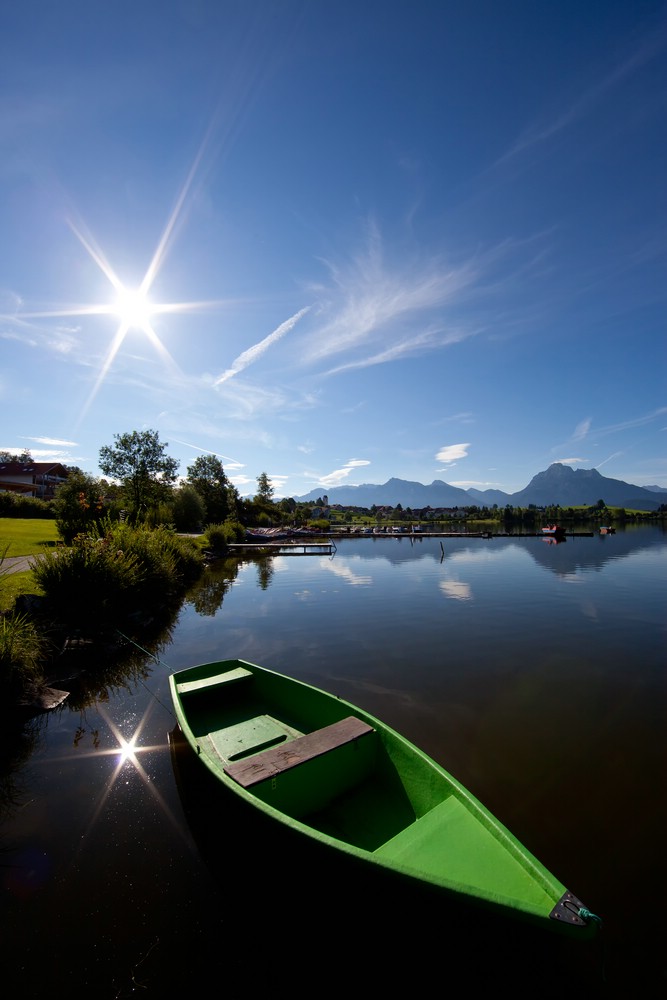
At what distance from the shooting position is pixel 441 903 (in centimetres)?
344

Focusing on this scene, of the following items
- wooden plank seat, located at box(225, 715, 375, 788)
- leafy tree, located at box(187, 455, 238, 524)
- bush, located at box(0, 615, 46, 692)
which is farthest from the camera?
leafy tree, located at box(187, 455, 238, 524)

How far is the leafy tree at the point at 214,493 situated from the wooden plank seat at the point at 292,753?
6148 centimetres

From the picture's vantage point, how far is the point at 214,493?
249ft

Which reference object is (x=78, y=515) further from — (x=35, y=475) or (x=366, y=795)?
(x=35, y=475)

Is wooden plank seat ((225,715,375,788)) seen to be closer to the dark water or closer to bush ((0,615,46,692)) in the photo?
the dark water

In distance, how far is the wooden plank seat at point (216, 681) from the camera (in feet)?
27.9

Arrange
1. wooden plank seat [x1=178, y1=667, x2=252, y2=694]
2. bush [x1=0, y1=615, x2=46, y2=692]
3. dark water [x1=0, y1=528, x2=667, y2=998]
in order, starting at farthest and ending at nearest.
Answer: bush [x1=0, y1=615, x2=46, y2=692]
wooden plank seat [x1=178, y1=667, x2=252, y2=694]
dark water [x1=0, y1=528, x2=667, y2=998]

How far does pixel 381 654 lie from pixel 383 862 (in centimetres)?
1046

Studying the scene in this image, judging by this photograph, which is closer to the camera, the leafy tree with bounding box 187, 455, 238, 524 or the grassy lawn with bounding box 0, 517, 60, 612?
the grassy lawn with bounding box 0, 517, 60, 612

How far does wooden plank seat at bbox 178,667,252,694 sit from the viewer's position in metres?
8.52

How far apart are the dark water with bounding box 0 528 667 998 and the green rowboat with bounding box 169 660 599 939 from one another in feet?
1.10

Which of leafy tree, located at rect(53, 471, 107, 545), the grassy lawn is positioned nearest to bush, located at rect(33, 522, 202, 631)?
the grassy lawn

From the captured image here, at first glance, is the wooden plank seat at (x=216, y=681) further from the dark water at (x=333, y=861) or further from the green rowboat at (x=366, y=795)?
the dark water at (x=333, y=861)

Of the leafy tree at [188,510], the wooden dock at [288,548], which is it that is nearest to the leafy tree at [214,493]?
the leafy tree at [188,510]
